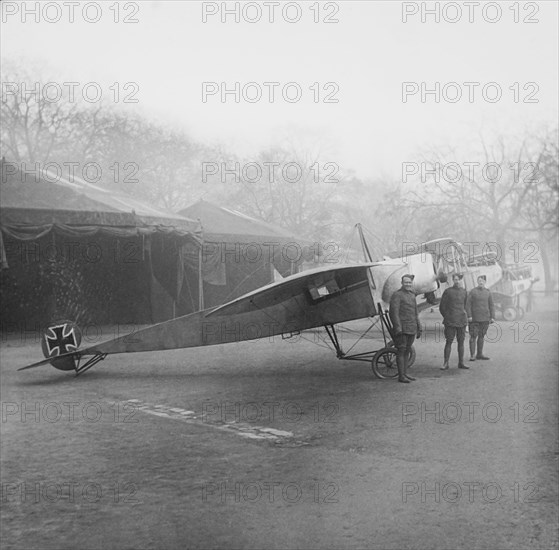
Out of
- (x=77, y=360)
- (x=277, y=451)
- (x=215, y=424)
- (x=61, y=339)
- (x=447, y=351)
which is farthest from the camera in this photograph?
(x=277, y=451)

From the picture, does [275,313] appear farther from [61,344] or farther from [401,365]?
[61,344]

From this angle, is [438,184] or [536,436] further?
[536,436]

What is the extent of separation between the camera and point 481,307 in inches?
58.6

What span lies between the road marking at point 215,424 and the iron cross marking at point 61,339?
15.7 inches

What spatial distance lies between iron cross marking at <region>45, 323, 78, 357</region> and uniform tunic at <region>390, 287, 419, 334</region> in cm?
82

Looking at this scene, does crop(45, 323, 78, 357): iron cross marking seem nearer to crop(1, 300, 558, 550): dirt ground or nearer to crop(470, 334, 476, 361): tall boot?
crop(1, 300, 558, 550): dirt ground

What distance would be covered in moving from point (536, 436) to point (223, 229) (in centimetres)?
236

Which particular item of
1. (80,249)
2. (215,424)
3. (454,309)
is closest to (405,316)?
(454,309)

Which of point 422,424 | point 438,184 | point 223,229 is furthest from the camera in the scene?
point 422,424

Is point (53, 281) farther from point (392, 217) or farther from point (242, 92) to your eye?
point (392, 217)

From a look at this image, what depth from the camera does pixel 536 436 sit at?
10.6 ft

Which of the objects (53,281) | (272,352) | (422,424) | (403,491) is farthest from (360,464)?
(53,281)

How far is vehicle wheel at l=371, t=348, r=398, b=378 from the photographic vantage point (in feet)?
5.32

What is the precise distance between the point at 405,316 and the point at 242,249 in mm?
429
